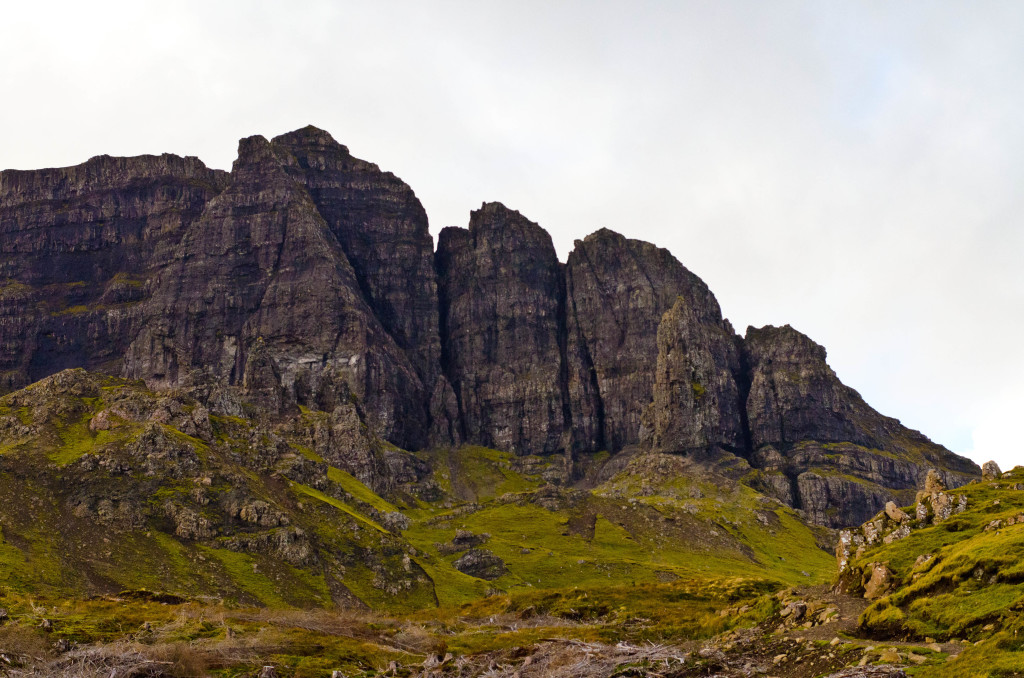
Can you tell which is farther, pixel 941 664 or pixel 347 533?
pixel 347 533

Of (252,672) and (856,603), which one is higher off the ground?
(856,603)

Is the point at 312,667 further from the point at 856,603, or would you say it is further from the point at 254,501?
the point at 254,501

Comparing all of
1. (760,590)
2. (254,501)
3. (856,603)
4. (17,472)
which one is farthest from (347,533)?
(856,603)

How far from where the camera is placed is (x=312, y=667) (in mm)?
57562

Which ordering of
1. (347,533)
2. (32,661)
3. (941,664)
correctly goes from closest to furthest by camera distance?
(941,664)
(32,661)
(347,533)

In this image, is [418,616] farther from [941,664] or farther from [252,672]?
[941,664]

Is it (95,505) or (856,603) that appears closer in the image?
(856,603)

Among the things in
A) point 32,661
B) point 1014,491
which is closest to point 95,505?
point 32,661

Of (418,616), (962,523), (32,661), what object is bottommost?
(418,616)

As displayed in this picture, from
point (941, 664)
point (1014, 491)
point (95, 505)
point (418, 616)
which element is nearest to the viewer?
point (941, 664)

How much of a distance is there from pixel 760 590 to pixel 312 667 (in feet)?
280

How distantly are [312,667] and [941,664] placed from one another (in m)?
42.6

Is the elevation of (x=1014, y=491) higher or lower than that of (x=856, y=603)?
higher

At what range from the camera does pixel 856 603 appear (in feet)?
190
